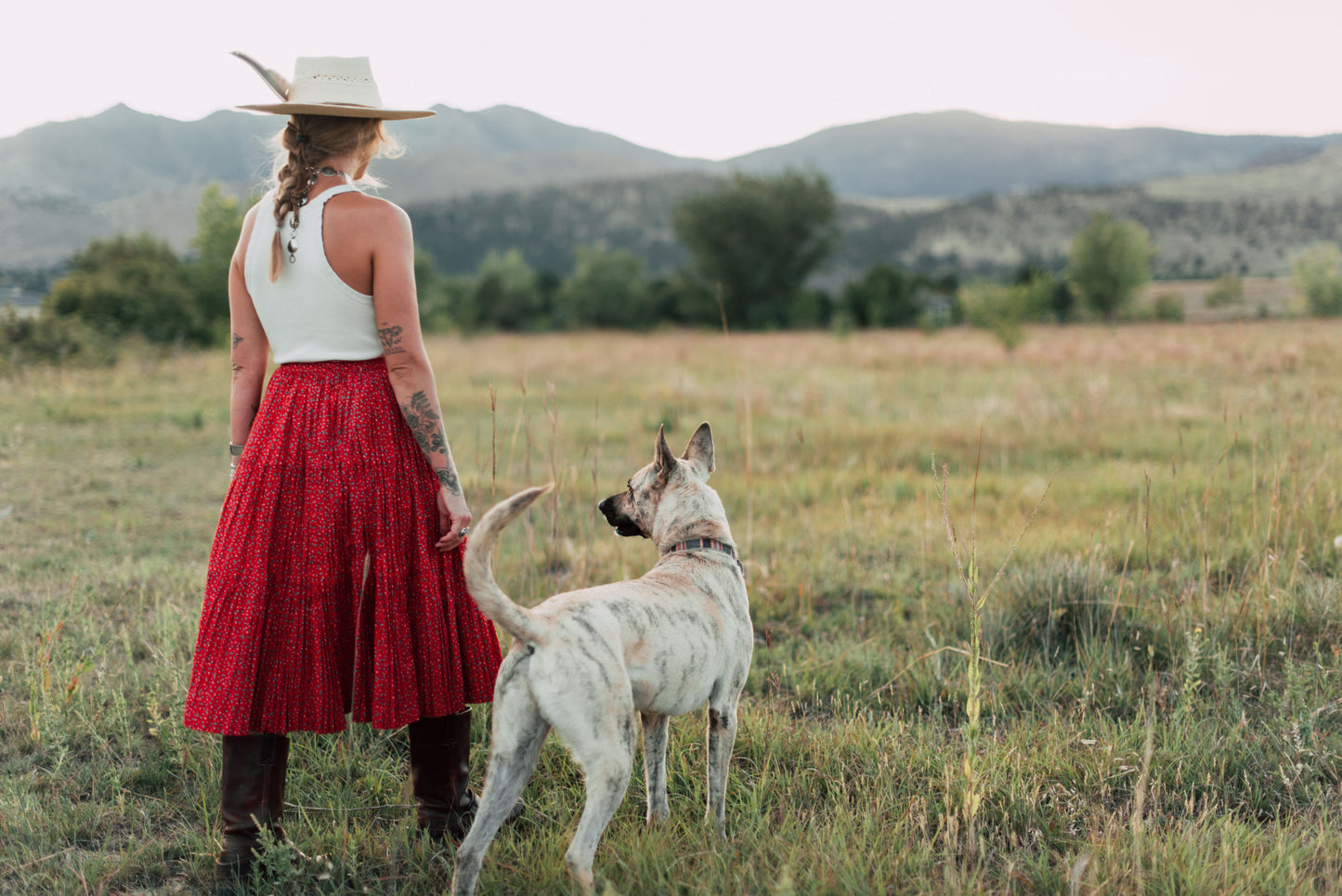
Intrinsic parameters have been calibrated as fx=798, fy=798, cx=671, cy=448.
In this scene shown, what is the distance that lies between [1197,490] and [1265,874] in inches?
213

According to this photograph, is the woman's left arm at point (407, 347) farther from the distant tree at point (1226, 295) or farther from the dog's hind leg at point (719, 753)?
the distant tree at point (1226, 295)

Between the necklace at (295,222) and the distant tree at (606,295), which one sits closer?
the necklace at (295,222)

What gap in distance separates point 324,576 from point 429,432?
58 centimetres

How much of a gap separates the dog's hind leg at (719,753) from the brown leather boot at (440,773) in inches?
34.2

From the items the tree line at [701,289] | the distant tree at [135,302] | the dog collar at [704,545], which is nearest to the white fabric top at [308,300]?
the dog collar at [704,545]

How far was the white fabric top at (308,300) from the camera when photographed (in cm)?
254

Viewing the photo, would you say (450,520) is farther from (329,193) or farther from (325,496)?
(329,193)

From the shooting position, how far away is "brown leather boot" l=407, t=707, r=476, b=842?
286 cm

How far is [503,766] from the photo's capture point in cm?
223

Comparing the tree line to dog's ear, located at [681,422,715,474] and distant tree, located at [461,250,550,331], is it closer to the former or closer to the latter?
distant tree, located at [461,250,550,331]

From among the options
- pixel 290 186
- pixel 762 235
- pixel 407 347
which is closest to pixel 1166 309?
pixel 762 235

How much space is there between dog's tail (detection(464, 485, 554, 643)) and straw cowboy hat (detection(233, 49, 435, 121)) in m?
1.41

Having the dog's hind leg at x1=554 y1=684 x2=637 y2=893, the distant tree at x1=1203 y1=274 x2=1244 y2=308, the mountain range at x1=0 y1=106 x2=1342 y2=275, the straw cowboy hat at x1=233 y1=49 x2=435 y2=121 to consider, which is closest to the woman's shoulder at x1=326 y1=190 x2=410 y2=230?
the straw cowboy hat at x1=233 y1=49 x2=435 y2=121

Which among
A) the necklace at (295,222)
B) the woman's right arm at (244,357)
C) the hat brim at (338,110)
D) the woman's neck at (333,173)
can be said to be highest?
the hat brim at (338,110)
